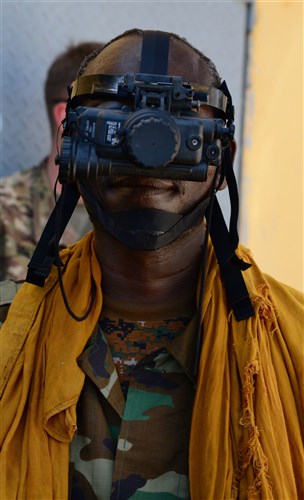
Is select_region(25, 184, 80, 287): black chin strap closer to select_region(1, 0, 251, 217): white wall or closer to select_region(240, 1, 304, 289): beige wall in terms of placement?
select_region(1, 0, 251, 217): white wall

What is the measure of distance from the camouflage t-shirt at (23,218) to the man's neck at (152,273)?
4.72ft

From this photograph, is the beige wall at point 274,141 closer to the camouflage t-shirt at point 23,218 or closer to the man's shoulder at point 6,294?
the camouflage t-shirt at point 23,218

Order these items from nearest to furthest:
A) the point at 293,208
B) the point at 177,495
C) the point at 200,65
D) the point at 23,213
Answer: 1. the point at 177,495
2. the point at 200,65
3. the point at 23,213
4. the point at 293,208

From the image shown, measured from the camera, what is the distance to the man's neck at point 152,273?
2.24 m

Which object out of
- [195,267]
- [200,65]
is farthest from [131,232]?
[200,65]

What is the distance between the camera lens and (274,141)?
3.94 metres

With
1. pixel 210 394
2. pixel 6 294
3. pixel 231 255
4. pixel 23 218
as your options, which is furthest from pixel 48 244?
pixel 23 218

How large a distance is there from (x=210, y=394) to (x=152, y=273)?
1.31ft

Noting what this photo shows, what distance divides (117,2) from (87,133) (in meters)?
2.21

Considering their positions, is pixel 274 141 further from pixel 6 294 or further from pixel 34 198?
pixel 6 294

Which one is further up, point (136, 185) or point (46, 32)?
point (46, 32)

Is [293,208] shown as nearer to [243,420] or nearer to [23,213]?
[23,213]

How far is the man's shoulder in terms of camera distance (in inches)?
91.9

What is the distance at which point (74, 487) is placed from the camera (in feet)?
6.67
